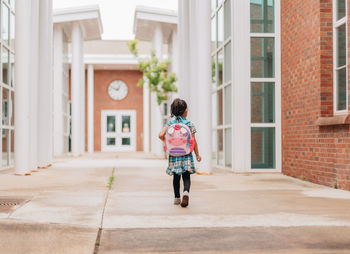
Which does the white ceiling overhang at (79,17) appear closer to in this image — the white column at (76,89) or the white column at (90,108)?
the white column at (76,89)

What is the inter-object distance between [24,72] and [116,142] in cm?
2160

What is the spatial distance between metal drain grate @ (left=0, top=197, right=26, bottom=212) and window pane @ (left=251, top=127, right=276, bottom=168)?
5355mm

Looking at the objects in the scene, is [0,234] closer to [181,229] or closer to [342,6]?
[181,229]

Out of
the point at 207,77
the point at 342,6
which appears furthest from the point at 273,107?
the point at 342,6

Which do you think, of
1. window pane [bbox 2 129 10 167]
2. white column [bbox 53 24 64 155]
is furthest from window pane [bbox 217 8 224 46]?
white column [bbox 53 24 64 155]

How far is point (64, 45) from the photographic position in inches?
862

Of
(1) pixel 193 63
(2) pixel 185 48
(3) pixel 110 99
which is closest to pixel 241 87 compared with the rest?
(1) pixel 193 63

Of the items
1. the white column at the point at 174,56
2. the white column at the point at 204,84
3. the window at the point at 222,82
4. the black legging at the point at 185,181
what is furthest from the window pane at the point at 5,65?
the white column at the point at 174,56

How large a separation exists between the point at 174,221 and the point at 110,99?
2715cm

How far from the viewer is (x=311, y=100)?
762cm

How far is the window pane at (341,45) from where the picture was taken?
6922mm

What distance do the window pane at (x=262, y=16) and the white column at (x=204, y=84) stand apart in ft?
3.10

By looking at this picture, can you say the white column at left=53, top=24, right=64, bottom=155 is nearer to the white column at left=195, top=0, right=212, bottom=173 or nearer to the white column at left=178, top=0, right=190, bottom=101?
the white column at left=178, top=0, right=190, bottom=101

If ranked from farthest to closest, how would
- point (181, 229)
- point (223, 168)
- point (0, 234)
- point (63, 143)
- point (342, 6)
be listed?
point (63, 143)
point (223, 168)
point (342, 6)
point (181, 229)
point (0, 234)
